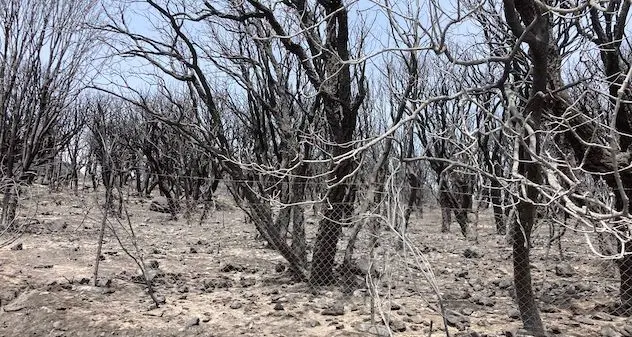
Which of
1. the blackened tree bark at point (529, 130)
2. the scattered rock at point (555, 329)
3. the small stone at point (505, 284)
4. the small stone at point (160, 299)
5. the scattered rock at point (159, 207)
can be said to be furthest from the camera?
the scattered rock at point (159, 207)

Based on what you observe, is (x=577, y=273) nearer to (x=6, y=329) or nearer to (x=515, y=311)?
(x=515, y=311)

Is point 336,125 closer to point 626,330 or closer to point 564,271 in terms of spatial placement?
point 626,330

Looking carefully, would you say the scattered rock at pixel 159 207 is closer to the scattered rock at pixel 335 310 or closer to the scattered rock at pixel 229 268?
the scattered rock at pixel 229 268

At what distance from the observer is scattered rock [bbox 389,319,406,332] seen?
4.75 metres

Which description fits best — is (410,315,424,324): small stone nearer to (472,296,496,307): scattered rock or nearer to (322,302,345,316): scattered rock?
(322,302,345,316): scattered rock

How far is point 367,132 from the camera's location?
47.5 feet

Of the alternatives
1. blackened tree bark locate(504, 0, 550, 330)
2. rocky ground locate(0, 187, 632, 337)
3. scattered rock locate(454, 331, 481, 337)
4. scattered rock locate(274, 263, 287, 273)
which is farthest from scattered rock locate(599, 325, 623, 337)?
scattered rock locate(274, 263, 287, 273)

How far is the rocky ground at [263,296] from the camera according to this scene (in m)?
4.74

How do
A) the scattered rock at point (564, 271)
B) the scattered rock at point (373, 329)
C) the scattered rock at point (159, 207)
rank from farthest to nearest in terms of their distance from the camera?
the scattered rock at point (159, 207) → the scattered rock at point (564, 271) → the scattered rock at point (373, 329)

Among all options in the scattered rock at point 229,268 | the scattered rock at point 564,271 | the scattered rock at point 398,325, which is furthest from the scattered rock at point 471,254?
the scattered rock at point 398,325

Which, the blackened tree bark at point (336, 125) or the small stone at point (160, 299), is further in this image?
the blackened tree bark at point (336, 125)

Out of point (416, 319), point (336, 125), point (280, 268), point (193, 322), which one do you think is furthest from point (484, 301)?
point (193, 322)

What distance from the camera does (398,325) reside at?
4820mm

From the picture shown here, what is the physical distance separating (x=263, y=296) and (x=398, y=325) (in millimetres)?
1857
